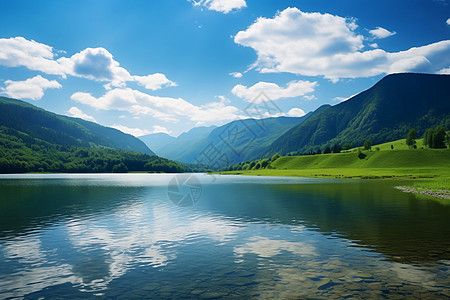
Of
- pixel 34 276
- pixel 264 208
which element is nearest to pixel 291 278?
pixel 34 276

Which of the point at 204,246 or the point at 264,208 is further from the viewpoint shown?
the point at 264,208

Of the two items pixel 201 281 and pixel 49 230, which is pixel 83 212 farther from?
pixel 201 281

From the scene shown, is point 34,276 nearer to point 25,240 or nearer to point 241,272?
point 25,240

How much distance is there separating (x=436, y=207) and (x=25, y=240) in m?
58.6

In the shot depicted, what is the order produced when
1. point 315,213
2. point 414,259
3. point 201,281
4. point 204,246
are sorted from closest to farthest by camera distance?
point 201,281, point 414,259, point 204,246, point 315,213

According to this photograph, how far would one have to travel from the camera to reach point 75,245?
27031mm

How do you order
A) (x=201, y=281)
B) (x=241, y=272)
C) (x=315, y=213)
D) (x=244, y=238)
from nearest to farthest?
1. (x=201, y=281)
2. (x=241, y=272)
3. (x=244, y=238)
4. (x=315, y=213)

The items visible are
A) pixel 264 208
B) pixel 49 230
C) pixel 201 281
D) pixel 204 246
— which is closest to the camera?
pixel 201 281

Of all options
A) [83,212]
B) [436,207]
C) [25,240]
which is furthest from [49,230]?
[436,207]

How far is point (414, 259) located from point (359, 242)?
5958 mm

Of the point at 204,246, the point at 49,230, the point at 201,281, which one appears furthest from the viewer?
the point at 49,230

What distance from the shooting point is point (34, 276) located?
18703 mm

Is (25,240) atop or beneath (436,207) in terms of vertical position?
atop

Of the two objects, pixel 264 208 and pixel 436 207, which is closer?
pixel 436 207
